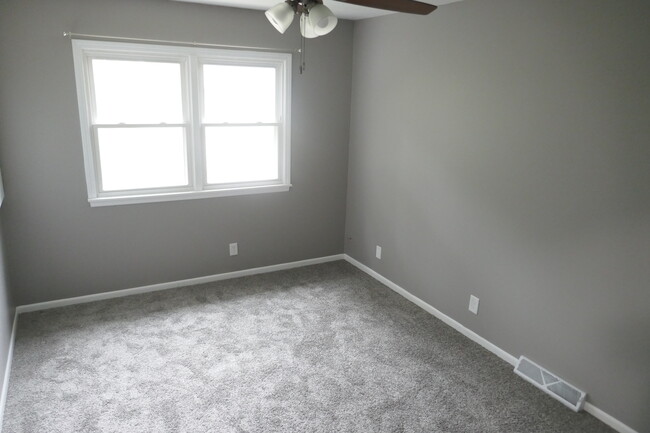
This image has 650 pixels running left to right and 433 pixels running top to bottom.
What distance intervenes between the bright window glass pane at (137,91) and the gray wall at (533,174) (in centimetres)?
179

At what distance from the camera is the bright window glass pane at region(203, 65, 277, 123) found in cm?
365

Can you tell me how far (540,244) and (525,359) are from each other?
30.8 inches

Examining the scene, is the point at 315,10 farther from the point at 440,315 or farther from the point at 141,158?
the point at 440,315

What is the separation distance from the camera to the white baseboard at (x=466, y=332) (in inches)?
92.5

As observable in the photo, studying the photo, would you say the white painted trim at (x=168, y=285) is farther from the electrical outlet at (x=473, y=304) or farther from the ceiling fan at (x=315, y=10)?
the ceiling fan at (x=315, y=10)

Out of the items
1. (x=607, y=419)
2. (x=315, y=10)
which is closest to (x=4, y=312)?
(x=315, y=10)

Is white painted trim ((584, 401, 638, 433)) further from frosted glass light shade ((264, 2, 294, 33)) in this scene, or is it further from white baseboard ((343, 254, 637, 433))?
frosted glass light shade ((264, 2, 294, 33))

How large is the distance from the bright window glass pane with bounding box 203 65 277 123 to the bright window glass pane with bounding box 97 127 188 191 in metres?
0.36

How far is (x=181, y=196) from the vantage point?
3.68 metres

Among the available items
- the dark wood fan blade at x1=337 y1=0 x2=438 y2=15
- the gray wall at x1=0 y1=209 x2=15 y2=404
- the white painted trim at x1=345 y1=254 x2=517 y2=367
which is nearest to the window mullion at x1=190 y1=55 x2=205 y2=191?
the gray wall at x1=0 y1=209 x2=15 y2=404

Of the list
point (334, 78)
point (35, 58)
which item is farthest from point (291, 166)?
point (35, 58)

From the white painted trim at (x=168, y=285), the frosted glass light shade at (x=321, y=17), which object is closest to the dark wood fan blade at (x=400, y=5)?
the frosted glass light shade at (x=321, y=17)

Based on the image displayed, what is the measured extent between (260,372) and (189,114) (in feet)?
7.14

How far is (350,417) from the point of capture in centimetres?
234
